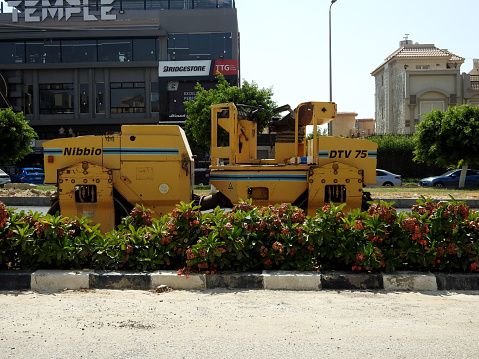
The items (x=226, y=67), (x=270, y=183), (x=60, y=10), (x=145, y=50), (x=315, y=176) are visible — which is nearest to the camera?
(x=315, y=176)

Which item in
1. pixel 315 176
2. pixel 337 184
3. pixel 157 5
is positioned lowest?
pixel 337 184

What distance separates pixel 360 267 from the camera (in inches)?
242

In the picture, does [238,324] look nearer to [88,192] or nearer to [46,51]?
[88,192]

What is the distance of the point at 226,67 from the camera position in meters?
43.3

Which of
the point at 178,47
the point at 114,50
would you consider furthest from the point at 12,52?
the point at 178,47

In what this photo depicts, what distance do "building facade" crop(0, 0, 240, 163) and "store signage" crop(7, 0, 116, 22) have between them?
85 mm

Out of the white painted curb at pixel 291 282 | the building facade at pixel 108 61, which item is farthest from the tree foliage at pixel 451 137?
the white painted curb at pixel 291 282

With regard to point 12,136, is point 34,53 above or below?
above

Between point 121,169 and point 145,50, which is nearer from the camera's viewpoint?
point 121,169

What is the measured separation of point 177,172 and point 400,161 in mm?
33081

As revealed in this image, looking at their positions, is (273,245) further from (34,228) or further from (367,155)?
→ (367,155)

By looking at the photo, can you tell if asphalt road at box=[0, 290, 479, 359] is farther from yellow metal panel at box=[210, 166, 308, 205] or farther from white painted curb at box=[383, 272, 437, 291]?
yellow metal panel at box=[210, 166, 308, 205]

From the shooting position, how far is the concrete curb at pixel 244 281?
6027 millimetres

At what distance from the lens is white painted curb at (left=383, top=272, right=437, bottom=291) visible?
237 inches
